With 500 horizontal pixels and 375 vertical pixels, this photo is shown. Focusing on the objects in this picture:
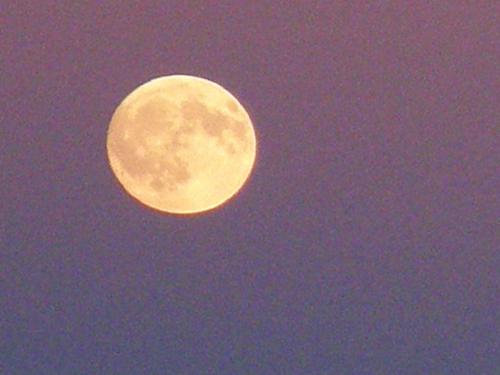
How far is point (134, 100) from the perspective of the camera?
28.0 meters

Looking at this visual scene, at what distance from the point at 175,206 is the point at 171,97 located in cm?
161

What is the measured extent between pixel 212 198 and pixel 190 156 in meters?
0.97

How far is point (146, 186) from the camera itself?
27766mm

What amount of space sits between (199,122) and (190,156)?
504 millimetres

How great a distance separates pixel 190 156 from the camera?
27.4 metres

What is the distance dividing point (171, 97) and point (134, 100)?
0.59 meters

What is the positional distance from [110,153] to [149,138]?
87 cm

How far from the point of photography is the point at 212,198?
2814 centimetres

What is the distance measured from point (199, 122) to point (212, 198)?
4.27 feet

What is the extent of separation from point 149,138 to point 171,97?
28.7 inches

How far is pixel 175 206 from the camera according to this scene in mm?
28062

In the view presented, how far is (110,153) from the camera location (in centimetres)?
2805

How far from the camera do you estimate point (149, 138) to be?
2745cm
